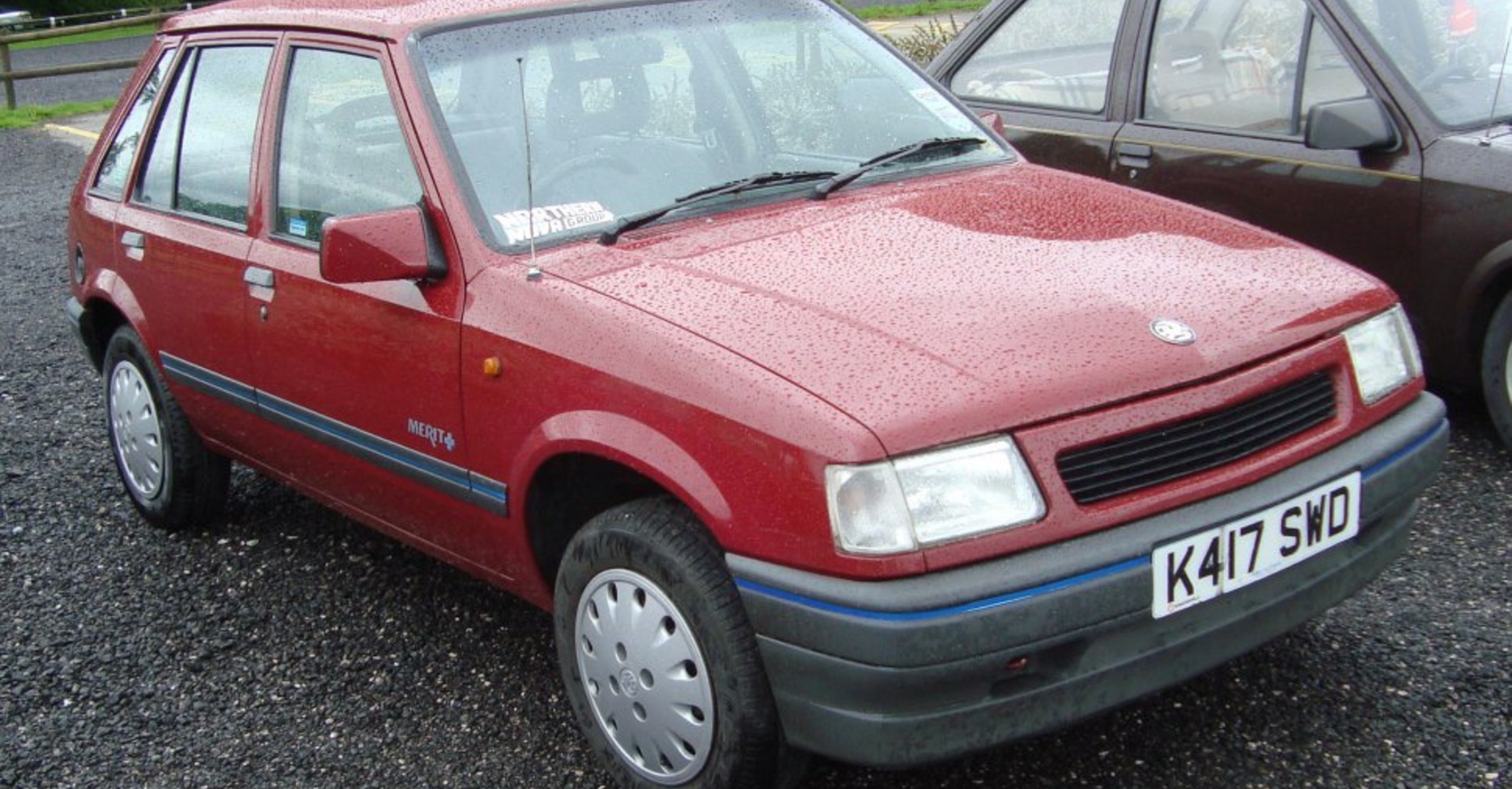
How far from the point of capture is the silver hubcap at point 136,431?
4.91m

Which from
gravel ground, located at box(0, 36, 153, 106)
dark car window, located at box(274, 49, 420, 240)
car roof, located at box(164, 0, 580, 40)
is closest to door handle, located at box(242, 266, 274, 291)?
dark car window, located at box(274, 49, 420, 240)

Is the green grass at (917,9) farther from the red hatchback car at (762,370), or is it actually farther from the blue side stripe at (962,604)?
the blue side stripe at (962,604)

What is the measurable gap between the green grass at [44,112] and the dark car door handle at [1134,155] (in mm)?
14155

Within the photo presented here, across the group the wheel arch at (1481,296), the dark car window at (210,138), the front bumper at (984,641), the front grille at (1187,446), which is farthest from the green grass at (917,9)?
the front bumper at (984,641)

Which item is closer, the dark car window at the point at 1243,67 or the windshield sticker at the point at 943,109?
the windshield sticker at the point at 943,109

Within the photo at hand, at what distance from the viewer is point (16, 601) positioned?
459 centimetres

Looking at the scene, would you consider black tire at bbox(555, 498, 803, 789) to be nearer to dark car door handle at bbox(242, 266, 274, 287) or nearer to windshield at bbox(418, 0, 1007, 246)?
windshield at bbox(418, 0, 1007, 246)

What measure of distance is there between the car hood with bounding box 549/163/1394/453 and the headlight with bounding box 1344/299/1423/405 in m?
0.05

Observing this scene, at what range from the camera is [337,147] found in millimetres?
3992

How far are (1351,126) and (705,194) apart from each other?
206 centimetres

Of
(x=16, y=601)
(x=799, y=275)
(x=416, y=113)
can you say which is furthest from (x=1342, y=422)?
(x=16, y=601)

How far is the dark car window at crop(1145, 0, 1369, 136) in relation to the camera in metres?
4.96

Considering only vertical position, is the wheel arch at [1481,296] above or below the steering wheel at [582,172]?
below

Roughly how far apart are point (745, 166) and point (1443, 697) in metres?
1.89
